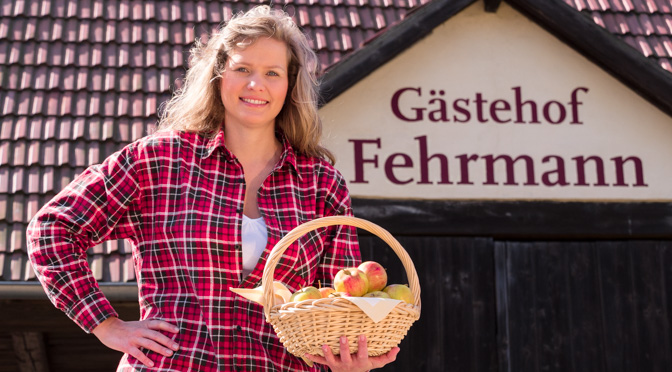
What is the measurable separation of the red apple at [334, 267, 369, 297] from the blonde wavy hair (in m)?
0.55

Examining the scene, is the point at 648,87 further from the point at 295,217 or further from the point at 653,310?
the point at 295,217

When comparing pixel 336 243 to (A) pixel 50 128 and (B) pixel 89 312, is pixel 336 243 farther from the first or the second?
(A) pixel 50 128

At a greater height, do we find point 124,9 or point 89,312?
point 124,9

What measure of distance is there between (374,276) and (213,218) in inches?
21.0

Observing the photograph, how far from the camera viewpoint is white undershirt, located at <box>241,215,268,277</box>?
9.84ft

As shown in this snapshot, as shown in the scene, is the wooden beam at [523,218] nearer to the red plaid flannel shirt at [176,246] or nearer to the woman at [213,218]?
the woman at [213,218]

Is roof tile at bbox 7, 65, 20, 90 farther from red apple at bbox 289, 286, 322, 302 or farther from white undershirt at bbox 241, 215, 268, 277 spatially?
red apple at bbox 289, 286, 322, 302

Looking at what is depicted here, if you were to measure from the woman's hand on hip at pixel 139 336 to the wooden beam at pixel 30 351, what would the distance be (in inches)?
176

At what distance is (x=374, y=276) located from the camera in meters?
2.97

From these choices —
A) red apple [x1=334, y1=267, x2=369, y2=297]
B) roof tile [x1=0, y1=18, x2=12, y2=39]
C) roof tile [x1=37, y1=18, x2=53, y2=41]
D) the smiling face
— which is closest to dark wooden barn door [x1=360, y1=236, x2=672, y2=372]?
roof tile [x1=37, y1=18, x2=53, y2=41]

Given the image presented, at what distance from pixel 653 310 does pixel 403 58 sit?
263 centimetres

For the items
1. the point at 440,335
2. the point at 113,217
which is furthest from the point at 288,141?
the point at 440,335

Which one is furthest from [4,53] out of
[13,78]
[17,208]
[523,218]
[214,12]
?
[523,218]

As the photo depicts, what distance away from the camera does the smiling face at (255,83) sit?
310cm
